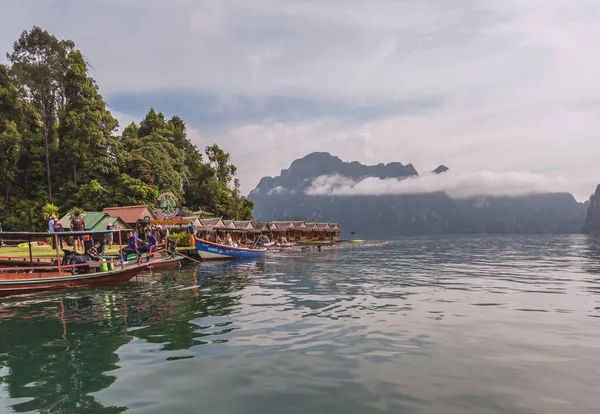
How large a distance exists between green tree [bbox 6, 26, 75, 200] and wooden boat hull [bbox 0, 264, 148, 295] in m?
38.3

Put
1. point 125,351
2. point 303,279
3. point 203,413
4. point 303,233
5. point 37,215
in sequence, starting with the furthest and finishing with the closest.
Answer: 1. point 303,233
2. point 37,215
3. point 303,279
4. point 125,351
5. point 203,413

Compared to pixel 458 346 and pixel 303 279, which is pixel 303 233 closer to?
pixel 303 279

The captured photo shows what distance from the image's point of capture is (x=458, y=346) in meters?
9.38

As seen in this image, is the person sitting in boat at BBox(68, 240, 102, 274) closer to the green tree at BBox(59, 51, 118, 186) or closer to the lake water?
the lake water

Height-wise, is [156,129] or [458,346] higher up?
[156,129]

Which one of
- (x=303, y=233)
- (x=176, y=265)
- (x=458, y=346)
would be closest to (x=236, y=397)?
(x=458, y=346)

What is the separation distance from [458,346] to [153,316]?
9.58m

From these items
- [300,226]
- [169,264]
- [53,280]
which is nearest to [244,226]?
[300,226]

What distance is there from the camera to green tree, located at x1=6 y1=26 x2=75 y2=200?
52.7m

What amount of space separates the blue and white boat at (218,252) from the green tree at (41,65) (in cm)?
2921

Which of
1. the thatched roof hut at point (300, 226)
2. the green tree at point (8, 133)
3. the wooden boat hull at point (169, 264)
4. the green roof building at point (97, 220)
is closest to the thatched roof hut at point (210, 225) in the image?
the green roof building at point (97, 220)

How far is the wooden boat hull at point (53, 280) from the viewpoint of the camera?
17578 mm

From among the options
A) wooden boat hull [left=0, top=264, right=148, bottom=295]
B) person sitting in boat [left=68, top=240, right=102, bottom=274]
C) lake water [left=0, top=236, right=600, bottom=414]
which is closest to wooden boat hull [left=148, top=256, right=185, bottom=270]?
person sitting in boat [left=68, top=240, right=102, bottom=274]

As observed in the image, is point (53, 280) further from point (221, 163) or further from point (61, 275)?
point (221, 163)
